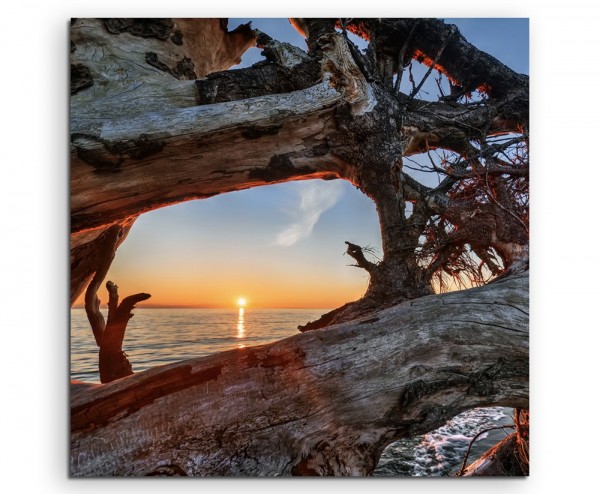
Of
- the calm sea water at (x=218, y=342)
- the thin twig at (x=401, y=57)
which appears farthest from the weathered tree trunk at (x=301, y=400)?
the thin twig at (x=401, y=57)

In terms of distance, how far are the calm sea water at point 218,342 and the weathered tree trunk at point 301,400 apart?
7.9 inches

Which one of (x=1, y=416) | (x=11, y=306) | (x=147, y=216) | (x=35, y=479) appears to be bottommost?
(x=35, y=479)

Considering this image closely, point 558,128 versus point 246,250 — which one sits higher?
point 558,128

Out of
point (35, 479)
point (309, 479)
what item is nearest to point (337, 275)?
point (309, 479)

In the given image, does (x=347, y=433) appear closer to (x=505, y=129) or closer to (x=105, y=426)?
(x=105, y=426)

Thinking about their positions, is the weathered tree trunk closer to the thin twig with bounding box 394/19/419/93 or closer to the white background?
the white background

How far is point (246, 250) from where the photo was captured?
216cm

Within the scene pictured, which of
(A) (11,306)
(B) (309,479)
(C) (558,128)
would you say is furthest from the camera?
(C) (558,128)

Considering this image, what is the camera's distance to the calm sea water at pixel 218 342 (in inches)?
74.5

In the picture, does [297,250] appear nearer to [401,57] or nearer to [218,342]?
[218,342]

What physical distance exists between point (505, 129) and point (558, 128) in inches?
18.7
